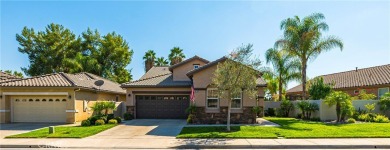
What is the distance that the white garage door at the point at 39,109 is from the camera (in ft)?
70.7

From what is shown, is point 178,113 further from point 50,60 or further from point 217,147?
point 50,60

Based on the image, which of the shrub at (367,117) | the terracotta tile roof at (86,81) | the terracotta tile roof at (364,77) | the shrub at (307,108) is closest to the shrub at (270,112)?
the shrub at (307,108)

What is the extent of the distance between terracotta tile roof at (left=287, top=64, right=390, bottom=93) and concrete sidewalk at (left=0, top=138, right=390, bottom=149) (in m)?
16.5

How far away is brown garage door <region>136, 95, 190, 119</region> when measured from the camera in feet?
79.1

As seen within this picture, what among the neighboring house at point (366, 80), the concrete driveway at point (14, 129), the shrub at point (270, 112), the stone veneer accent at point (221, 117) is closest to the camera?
the concrete driveway at point (14, 129)

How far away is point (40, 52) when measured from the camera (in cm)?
4300

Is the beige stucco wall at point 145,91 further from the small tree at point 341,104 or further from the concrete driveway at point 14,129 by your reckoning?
the small tree at point 341,104

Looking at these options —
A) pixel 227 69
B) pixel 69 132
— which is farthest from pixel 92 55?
pixel 227 69

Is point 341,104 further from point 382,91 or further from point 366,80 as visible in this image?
point 366,80

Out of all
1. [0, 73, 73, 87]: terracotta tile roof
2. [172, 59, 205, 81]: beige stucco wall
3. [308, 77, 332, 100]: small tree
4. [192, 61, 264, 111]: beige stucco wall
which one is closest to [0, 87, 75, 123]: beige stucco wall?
[0, 73, 73, 87]: terracotta tile roof

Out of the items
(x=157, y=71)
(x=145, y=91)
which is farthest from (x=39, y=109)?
(x=157, y=71)

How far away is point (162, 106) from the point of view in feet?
79.5

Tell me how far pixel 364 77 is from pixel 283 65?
27.2ft

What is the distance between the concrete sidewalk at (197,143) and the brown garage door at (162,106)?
34.1 ft
